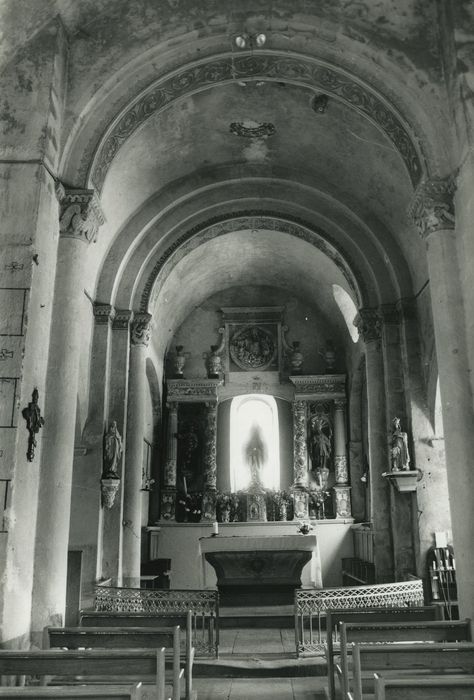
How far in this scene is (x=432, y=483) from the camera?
12344 mm

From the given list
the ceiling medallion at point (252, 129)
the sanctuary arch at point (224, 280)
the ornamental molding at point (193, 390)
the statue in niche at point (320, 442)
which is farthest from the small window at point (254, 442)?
the ceiling medallion at point (252, 129)

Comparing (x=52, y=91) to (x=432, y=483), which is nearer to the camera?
(x=52, y=91)

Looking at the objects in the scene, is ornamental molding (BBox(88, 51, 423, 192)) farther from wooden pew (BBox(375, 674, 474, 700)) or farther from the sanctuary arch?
wooden pew (BBox(375, 674, 474, 700))

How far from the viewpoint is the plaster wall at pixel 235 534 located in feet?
55.0

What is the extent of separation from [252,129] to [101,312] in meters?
4.74

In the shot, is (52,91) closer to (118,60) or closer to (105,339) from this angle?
(118,60)

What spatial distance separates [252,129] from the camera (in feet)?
43.0

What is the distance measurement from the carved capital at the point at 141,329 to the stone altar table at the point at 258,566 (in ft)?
14.2

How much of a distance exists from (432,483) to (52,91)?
9.25 metres

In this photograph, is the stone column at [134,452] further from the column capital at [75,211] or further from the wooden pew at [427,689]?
the wooden pew at [427,689]

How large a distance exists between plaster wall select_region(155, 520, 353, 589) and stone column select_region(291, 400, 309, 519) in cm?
50

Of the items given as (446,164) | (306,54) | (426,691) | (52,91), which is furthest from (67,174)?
(426,691)

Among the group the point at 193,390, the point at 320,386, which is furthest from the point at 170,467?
the point at 320,386

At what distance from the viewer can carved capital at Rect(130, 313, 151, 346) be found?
46.2ft
